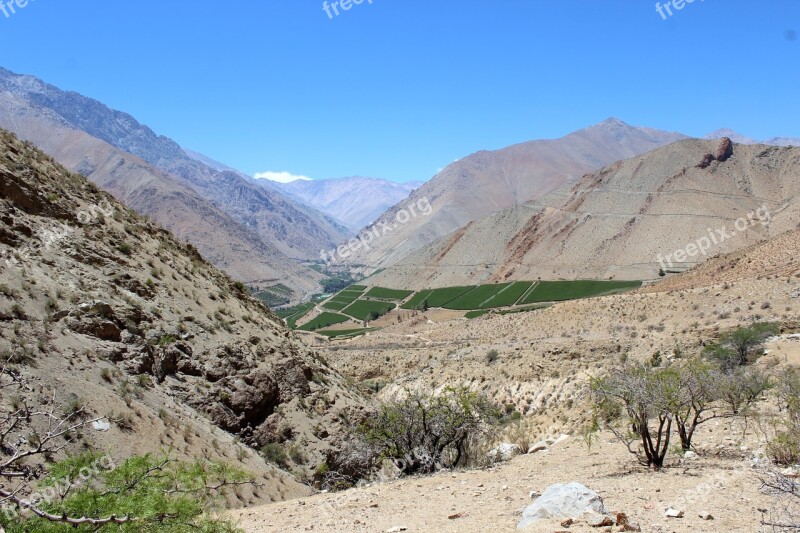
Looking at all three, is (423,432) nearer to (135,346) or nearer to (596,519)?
(596,519)

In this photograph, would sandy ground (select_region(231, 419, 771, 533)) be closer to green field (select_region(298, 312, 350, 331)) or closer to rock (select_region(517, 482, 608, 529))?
rock (select_region(517, 482, 608, 529))

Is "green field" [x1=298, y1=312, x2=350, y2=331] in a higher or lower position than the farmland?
lower

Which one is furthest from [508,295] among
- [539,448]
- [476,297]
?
[539,448]

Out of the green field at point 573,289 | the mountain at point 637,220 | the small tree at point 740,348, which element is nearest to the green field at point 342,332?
the green field at point 573,289

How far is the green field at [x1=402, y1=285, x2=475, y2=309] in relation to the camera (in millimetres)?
107625

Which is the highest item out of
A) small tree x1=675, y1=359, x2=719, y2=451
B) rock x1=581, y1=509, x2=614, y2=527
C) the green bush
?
the green bush

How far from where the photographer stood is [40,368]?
11688mm

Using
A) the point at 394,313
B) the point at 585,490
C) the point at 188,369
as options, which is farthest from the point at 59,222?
the point at 394,313

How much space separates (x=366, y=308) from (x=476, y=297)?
30.5 meters

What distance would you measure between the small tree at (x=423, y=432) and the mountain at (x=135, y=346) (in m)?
2.51

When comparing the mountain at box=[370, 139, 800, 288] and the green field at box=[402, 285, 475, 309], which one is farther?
the green field at box=[402, 285, 475, 309]

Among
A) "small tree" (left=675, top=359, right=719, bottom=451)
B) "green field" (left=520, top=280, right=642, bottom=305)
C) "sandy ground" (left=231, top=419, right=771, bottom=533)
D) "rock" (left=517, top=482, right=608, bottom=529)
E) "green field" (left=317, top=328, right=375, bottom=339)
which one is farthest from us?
"green field" (left=317, top=328, right=375, bottom=339)

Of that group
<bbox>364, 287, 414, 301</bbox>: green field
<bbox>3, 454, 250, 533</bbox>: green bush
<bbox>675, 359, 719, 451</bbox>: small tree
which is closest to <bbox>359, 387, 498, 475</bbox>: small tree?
<bbox>675, 359, 719, 451</bbox>: small tree

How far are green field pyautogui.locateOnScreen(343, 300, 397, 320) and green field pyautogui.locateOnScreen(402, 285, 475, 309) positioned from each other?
5.04 metres
